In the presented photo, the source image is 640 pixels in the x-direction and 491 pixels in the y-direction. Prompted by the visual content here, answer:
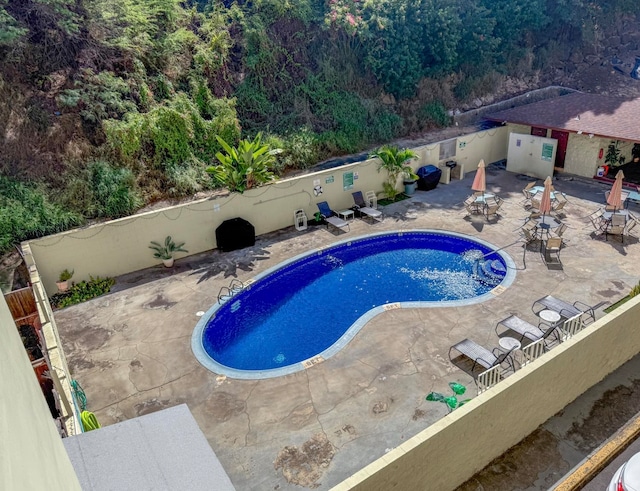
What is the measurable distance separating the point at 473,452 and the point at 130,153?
15615 mm

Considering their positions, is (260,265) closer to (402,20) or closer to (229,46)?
(229,46)

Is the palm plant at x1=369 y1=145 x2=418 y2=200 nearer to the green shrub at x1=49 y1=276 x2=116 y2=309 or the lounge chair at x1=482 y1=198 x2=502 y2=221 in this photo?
the lounge chair at x1=482 y1=198 x2=502 y2=221

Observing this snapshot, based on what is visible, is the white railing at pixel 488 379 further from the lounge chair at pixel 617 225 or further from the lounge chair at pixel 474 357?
the lounge chair at pixel 617 225

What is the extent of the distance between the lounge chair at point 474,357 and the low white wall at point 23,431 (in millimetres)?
8973

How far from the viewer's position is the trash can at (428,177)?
21453 mm

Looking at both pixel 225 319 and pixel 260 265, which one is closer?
pixel 225 319

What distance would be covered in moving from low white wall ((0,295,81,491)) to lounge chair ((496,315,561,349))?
34.0 ft

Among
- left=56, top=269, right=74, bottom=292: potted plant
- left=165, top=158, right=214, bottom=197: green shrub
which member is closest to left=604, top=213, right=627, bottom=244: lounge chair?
left=165, top=158, right=214, bottom=197: green shrub

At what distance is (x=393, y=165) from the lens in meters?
20.4

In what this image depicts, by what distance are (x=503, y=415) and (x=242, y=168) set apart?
39.8 feet

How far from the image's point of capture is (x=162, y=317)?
13.4 m

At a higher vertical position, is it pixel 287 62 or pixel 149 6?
pixel 149 6

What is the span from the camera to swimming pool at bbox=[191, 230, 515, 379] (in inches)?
479

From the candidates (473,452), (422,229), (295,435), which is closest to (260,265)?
(422,229)
